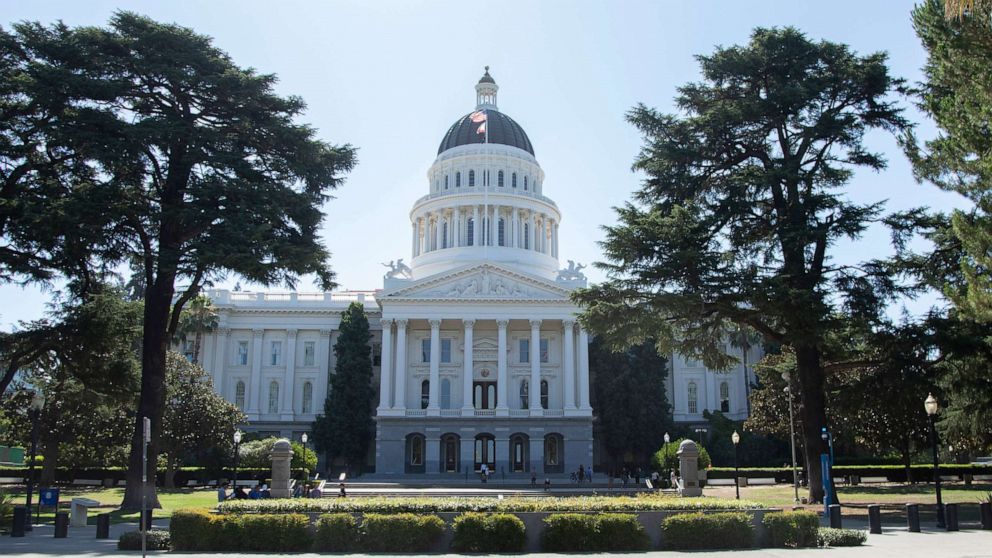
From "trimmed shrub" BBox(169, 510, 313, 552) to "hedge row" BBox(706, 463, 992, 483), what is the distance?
3929cm

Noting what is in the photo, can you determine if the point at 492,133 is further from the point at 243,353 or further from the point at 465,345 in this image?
the point at 243,353

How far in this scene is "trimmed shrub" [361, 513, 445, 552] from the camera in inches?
719

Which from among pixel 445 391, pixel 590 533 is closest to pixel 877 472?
pixel 445 391

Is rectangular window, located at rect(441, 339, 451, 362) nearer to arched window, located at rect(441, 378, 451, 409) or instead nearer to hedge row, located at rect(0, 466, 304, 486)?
arched window, located at rect(441, 378, 451, 409)

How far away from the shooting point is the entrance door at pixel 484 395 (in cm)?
6562

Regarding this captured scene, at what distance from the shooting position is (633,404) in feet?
205

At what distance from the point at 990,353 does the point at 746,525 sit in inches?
531

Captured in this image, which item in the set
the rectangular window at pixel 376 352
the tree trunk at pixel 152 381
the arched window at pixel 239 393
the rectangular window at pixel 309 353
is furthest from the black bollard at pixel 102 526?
the rectangular window at pixel 309 353

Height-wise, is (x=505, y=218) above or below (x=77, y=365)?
above

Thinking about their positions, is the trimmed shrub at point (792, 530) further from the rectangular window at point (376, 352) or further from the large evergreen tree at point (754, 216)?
the rectangular window at point (376, 352)

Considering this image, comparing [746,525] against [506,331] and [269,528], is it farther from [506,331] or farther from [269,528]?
[506,331]

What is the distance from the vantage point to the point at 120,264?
31734 mm

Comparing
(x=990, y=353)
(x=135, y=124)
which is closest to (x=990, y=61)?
(x=990, y=353)

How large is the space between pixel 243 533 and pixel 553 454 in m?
47.0
